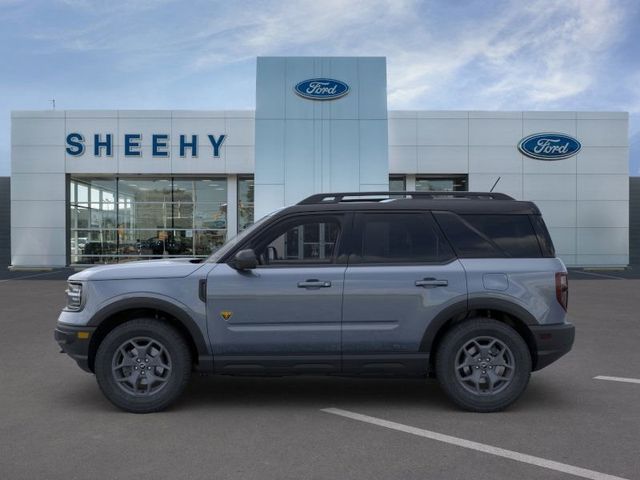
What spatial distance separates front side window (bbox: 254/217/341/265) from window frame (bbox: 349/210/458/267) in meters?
0.16

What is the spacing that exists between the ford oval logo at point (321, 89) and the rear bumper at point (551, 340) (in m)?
18.1

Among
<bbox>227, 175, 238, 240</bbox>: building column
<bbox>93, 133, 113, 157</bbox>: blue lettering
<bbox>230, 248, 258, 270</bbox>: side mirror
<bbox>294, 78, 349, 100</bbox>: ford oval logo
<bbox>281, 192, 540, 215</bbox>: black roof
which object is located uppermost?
<bbox>294, 78, 349, 100</bbox>: ford oval logo

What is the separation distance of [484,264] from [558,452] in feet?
5.54

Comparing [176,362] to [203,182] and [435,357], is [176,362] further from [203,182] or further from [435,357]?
[203,182]

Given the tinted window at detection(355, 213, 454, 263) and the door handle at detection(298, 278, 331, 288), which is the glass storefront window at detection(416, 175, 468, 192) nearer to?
the tinted window at detection(355, 213, 454, 263)

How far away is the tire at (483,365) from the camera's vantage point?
5.10 metres

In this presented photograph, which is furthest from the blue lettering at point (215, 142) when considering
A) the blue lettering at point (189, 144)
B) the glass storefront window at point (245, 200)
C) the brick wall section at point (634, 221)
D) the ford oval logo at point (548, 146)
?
the brick wall section at point (634, 221)

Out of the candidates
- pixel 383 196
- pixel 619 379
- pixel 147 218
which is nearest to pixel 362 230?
pixel 383 196

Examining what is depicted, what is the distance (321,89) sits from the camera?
22.1 meters

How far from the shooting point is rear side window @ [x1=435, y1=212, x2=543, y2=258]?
5.26 m

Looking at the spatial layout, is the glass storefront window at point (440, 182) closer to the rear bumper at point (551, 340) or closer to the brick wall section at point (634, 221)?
the brick wall section at point (634, 221)

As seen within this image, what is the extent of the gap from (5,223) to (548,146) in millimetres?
26812

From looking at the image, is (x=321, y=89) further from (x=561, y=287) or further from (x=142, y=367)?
(x=142, y=367)

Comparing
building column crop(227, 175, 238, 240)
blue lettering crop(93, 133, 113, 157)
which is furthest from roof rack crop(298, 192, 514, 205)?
blue lettering crop(93, 133, 113, 157)
